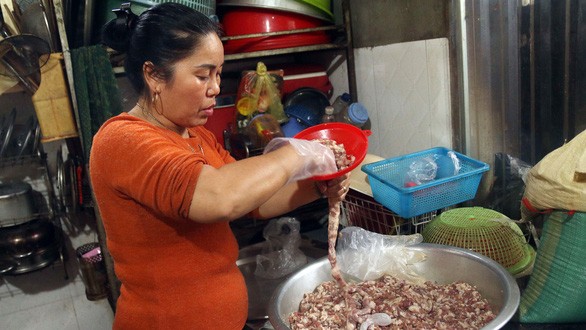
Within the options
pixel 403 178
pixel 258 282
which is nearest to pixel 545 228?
pixel 403 178

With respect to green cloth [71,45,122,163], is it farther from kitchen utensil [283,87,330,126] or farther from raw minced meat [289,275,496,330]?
raw minced meat [289,275,496,330]

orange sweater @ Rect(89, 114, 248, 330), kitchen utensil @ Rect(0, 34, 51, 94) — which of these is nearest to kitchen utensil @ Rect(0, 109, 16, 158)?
kitchen utensil @ Rect(0, 34, 51, 94)

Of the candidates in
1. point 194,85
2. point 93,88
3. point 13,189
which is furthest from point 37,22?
point 194,85

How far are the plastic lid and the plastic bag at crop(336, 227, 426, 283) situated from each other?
1011 mm

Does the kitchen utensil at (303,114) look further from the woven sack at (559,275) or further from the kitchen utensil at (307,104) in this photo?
the woven sack at (559,275)

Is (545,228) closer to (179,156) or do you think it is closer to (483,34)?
(483,34)

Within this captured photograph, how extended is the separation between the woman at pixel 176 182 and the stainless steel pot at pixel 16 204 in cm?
174

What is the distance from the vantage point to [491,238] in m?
1.69

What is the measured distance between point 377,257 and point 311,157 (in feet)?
1.95

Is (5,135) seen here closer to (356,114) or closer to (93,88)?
(93,88)

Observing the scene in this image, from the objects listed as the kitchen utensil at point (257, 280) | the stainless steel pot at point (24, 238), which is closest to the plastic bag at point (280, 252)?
the kitchen utensil at point (257, 280)

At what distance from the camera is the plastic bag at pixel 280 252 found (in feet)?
7.48

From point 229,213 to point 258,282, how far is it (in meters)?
1.30

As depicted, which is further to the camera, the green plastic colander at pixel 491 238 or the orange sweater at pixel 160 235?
the green plastic colander at pixel 491 238
